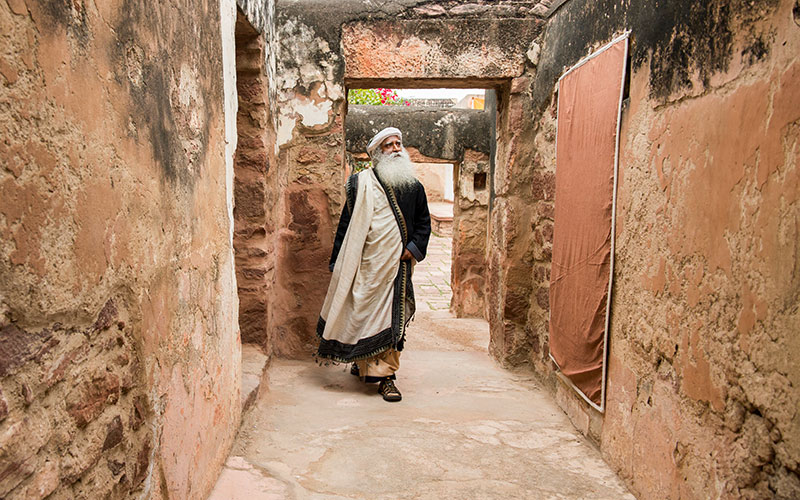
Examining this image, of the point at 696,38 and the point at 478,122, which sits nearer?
the point at 696,38

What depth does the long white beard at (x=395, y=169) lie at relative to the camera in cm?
352

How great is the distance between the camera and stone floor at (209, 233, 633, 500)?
226cm

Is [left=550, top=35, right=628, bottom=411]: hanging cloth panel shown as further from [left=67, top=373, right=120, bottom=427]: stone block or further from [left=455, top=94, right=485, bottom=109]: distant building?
[left=455, top=94, right=485, bottom=109]: distant building

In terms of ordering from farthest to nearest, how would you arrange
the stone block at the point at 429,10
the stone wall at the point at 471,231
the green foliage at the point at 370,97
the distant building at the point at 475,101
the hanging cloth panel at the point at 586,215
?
the distant building at the point at 475,101 < the green foliage at the point at 370,97 < the stone wall at the point at 471,231 < the stone block at the point at 429,10 < the hanging cloth panel at the point at 586,215

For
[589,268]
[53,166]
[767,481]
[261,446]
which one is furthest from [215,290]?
[767,481]

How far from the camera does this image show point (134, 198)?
1381mm

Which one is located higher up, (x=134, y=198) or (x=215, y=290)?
(x=134, y=198)

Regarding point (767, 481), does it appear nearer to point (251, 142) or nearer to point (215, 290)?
point (215, 290)

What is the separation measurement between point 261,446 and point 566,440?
51.3 inches

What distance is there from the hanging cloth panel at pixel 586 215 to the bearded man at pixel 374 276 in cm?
80

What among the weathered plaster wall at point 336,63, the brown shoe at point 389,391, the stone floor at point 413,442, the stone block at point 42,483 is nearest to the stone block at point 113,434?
the stone block at point 42,483

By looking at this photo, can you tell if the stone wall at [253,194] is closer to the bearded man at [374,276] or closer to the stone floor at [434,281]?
the bearded man at [374,276]

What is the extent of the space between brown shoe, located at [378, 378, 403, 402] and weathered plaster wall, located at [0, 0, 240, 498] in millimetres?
1351

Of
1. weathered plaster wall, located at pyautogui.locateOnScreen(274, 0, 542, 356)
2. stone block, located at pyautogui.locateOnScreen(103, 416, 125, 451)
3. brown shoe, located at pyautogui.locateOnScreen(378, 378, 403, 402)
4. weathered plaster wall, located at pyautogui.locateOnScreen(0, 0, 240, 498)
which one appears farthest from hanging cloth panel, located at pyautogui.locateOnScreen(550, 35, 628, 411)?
stone block, located at pyautogui.locateOnScreen(103, 416, 125, 451)
